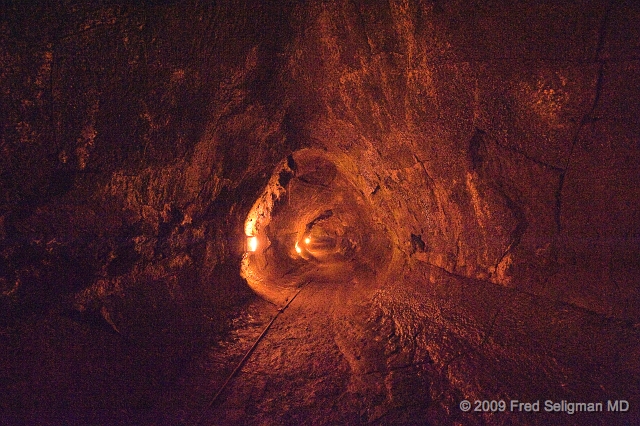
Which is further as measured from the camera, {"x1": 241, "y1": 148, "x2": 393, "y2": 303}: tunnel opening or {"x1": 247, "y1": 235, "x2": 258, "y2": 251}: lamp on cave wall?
{"x1": 241, "y1": 148, "x2": 393, "y2": 303}: tunnel opening


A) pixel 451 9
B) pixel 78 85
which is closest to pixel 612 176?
pixel 451 9

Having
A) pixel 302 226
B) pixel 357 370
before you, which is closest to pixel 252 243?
pixel 357 370

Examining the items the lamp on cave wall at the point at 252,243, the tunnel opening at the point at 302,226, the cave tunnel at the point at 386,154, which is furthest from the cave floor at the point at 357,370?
the lamp on cave wall at the point at 252,243

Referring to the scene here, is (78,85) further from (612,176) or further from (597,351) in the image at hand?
(597,351)

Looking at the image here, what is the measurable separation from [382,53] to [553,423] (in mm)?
4236

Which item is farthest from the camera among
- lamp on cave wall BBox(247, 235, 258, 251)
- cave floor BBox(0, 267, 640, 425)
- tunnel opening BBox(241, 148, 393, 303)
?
tunnel opening BBox(241, 148, 393, 303)

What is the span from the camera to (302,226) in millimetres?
13766

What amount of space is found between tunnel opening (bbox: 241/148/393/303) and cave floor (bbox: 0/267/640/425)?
115 inches

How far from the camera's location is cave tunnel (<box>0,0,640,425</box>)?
109 inches

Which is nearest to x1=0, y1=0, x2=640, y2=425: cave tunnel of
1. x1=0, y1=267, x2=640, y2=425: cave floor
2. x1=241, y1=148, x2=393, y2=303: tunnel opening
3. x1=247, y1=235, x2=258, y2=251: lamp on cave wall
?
x1=0, y1=267, x2=640, y2=425: cave floor

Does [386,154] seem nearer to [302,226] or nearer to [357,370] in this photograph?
[357,370]

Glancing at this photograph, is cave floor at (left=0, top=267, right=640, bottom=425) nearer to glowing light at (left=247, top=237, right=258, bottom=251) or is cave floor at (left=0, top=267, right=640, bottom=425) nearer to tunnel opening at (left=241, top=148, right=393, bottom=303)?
tunnel opening at (left=241, top=148, right=393, bottom=303)

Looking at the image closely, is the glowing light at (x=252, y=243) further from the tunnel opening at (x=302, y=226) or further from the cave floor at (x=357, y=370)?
the cave floor at (x=357, y=370)

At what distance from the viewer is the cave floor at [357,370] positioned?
277 cm
